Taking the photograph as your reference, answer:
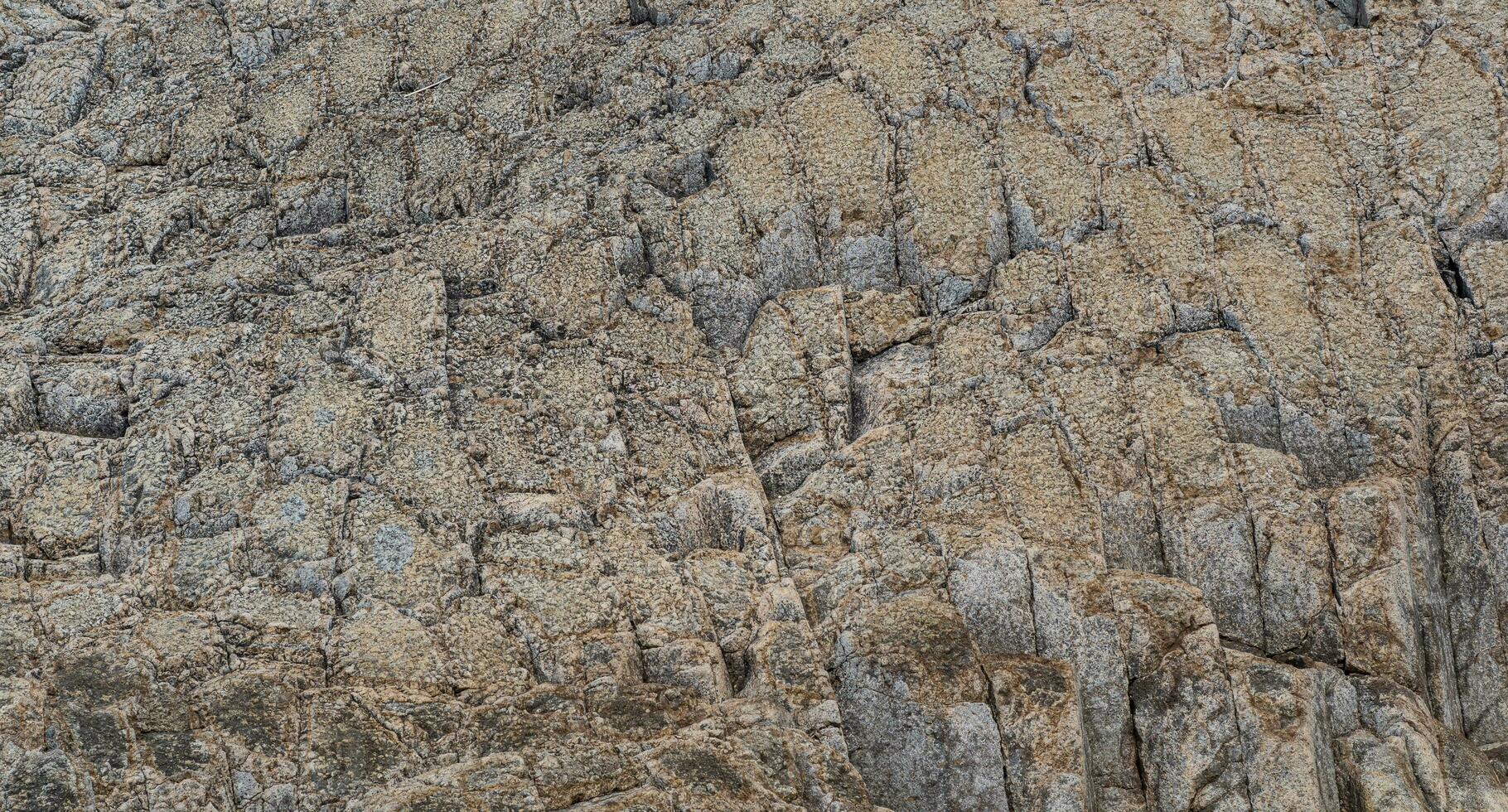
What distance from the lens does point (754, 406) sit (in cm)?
3133

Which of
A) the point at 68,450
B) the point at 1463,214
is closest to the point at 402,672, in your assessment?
the point at 68,450

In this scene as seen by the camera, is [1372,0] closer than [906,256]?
No

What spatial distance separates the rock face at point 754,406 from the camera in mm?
26078

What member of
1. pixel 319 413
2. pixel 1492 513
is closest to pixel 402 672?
pixel 319 413

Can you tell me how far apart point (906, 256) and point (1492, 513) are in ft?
39.8

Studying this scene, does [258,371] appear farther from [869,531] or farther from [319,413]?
[869,531]

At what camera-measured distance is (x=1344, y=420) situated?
3044 centimetres

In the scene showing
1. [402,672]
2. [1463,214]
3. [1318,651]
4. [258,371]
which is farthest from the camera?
[1463,214]

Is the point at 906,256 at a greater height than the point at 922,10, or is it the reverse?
the point at 922,10

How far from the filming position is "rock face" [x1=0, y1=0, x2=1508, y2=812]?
26.1 metres

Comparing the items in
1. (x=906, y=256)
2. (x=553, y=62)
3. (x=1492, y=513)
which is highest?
(x=553, y=62)

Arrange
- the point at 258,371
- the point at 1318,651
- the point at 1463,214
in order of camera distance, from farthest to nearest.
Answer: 1. the point at 1463,214
2. the point at 258,371
3. the point at 1318,651

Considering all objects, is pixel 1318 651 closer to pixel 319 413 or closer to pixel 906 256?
pixel 906 256

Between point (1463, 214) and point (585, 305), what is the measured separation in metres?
17.9
